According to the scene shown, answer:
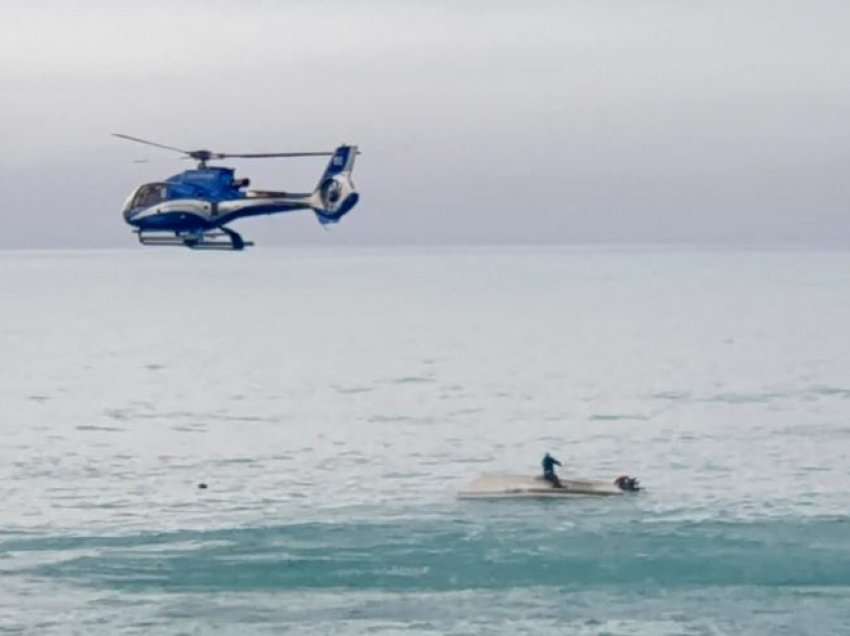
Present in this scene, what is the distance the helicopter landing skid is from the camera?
37.9 m

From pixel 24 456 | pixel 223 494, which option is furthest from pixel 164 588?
pixel 24 456

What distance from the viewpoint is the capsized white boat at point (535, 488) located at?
163 ft

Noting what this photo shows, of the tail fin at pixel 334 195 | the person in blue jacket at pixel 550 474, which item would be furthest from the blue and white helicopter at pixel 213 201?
the person in blue jacket at pixel 550 474

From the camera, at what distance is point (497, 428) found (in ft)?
231

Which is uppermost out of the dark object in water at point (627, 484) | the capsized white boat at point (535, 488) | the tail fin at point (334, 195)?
the tail fin at point (334, 195)

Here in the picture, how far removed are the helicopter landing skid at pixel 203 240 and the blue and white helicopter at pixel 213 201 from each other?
0.04m

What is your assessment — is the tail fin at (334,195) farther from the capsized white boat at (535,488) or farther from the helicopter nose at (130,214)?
the capsized white boat at (535,488)

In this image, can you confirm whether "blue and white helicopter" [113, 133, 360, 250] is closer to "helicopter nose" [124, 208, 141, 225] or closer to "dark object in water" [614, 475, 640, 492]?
"helicopter nose" [124, 208, 141, 225]

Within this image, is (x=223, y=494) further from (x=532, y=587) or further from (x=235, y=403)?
(x=235, y=403)

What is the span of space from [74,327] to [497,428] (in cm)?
8182

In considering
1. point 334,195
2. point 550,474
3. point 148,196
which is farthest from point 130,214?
point 550,474

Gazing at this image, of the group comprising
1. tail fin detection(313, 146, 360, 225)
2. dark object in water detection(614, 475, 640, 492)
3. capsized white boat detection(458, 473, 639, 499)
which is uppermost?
tail fin detection(313, 146, 360, 225)

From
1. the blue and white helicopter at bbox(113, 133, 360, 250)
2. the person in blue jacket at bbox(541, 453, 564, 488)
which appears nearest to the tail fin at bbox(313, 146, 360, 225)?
the blue and white helicopter at bbox(113, 133, 360, 250)

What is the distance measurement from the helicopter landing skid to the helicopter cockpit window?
2023 millimetres
